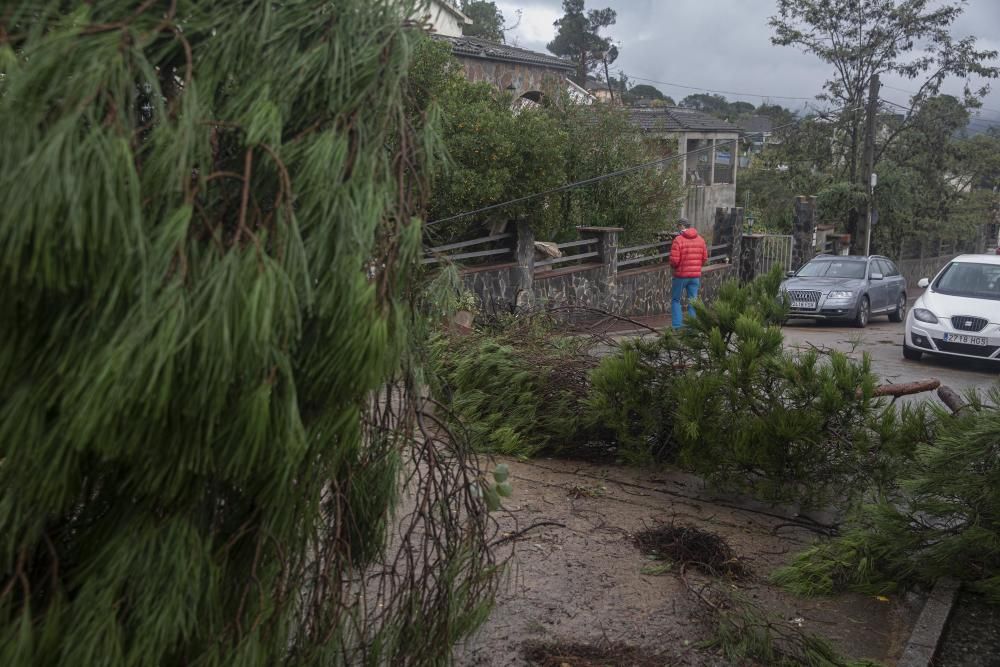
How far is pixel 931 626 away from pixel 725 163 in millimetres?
35092

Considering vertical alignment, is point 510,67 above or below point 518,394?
above

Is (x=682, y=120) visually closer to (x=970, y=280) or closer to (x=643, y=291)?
(x=643, y=291)

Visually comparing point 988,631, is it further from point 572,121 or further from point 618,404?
point 572,121

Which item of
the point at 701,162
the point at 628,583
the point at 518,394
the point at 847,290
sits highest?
the point at 701,162

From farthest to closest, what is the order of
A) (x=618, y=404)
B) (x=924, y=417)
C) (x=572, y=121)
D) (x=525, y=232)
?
1. (x=572, y=121)
2. (x=525, y=232)
3. (x=618, y=404)
4. (x=924, y=417)

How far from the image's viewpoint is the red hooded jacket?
55.6 feet

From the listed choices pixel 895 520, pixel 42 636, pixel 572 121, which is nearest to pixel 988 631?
pixel 895 520

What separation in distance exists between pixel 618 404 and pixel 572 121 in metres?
13.8

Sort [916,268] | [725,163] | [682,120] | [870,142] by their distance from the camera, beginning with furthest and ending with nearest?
[725,163], [682,120], [916,268], [870,142]

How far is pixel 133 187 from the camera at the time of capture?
1893 millimetres

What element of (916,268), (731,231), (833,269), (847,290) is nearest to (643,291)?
(847,290)

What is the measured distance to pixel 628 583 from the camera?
5641 mm

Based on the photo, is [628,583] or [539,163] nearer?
[628,583]

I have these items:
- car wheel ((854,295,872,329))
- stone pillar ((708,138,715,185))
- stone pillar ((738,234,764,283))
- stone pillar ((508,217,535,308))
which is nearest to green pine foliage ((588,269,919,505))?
stone pillar ((508,217,535,308))
